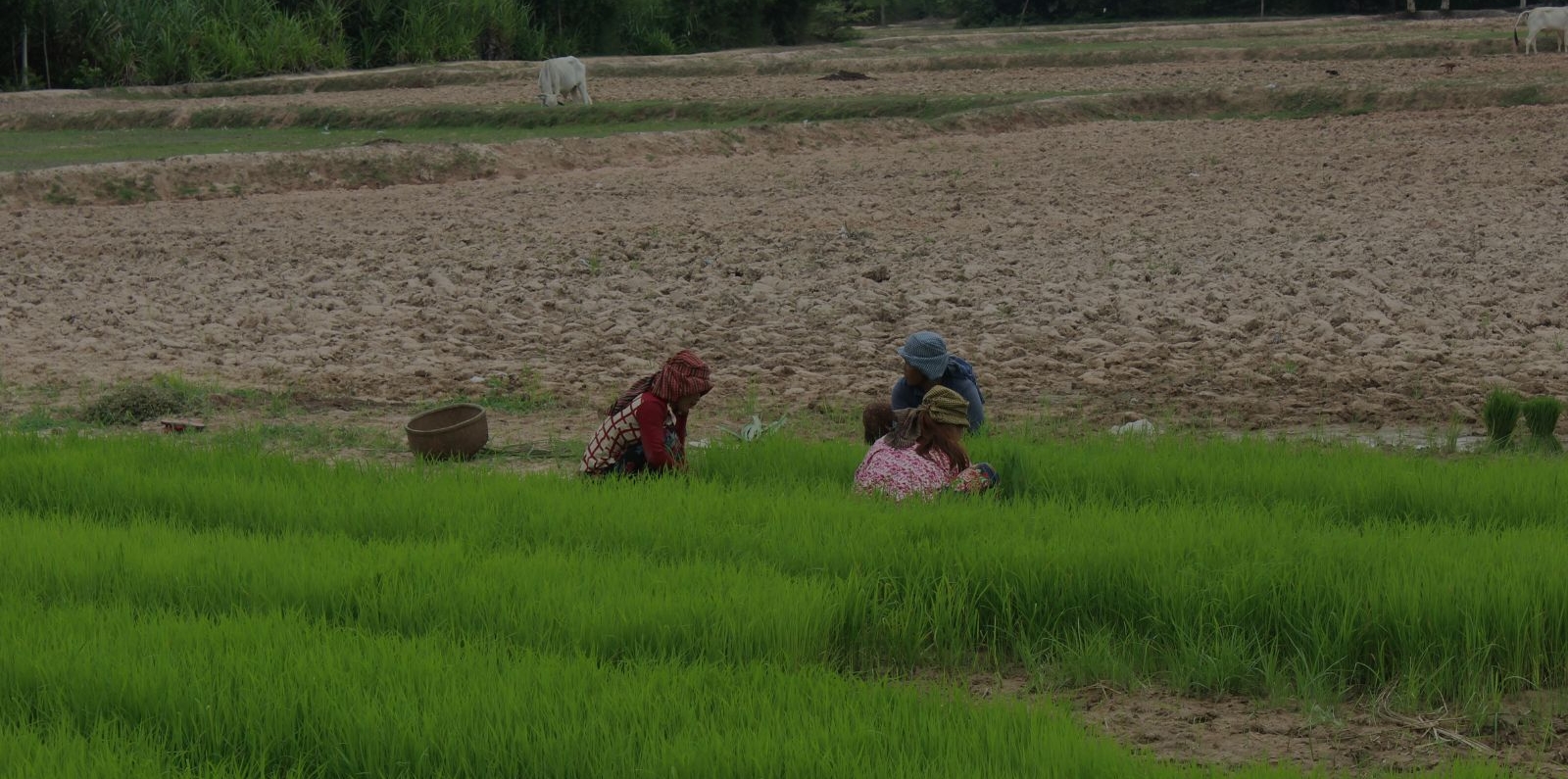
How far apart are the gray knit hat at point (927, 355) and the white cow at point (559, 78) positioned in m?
17.9

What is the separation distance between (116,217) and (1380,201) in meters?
10.5

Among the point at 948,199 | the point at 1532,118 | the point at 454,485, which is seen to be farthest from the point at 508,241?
the point at 1532,118

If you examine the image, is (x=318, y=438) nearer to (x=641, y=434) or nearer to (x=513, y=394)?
(x=513, y=394)

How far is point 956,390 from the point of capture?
6055 mm

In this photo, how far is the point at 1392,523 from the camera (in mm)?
4789

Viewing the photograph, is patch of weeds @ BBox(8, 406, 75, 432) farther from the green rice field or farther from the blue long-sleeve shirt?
the blue long-sleeve shirt

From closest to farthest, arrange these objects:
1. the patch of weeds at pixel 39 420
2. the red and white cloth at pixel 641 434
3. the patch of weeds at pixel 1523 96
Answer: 1. the red and white cloth at pixel 641 434
2. the patch of weeds at pixel 39 420
3. the patch of weeds at pixel 1523 96

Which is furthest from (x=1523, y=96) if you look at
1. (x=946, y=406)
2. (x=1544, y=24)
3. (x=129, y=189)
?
(x=946, y=406)

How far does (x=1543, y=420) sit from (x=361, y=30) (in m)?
31.2

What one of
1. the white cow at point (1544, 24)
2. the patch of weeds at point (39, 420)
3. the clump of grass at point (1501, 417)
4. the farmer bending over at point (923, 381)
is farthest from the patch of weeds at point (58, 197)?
the white cow at point (1544, 24)

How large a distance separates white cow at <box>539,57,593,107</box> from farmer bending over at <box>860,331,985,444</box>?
698 inches

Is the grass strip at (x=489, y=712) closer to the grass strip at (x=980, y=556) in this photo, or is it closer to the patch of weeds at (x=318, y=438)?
the grass strip at (x=980, y=556)

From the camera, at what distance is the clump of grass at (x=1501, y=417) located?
6.16m

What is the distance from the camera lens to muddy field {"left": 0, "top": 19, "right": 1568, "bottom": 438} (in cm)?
771
